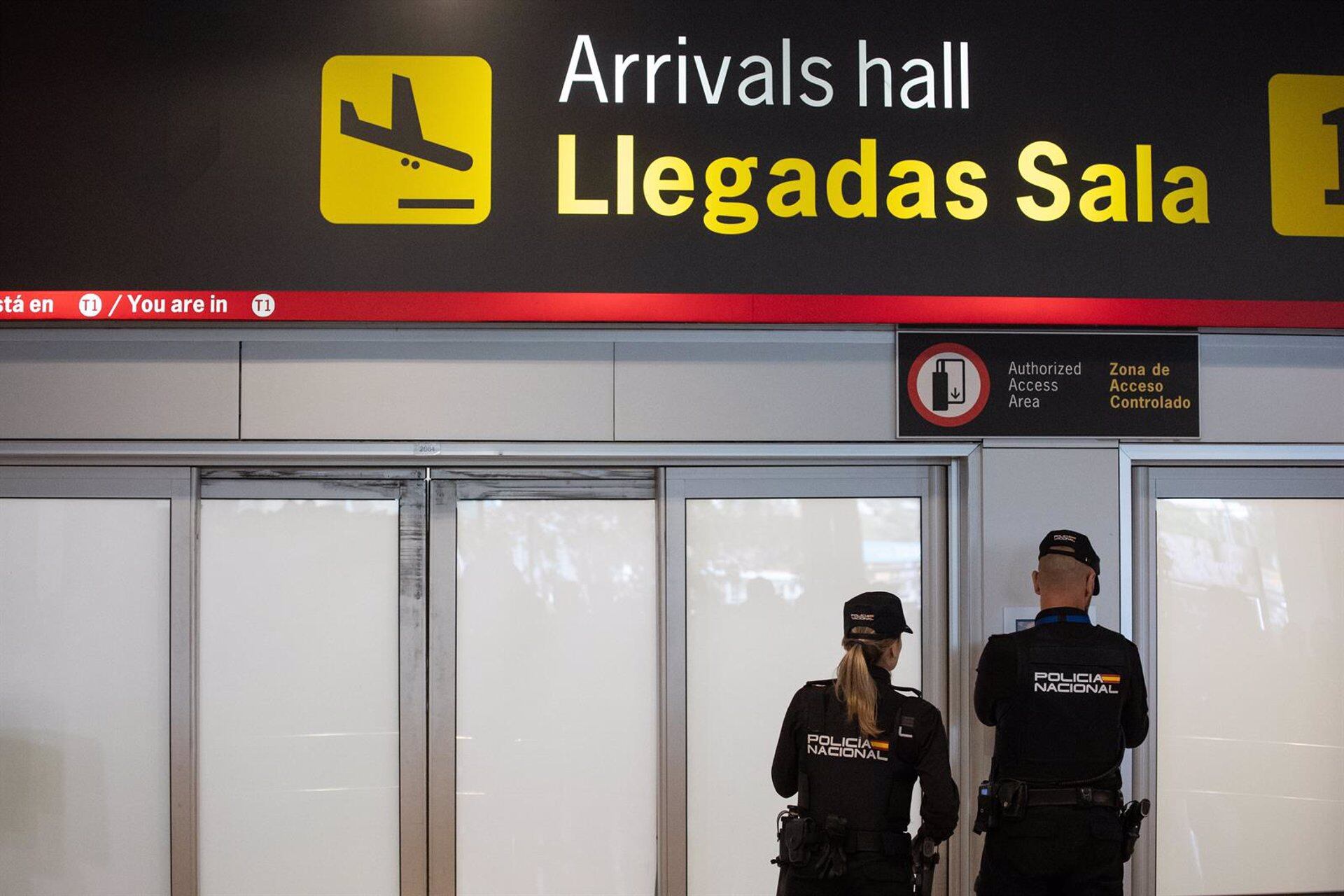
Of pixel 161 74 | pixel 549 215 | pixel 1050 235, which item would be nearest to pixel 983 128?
pixel 1050 235

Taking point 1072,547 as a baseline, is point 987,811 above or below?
below

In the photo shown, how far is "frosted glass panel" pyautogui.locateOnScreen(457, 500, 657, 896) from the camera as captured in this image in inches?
169

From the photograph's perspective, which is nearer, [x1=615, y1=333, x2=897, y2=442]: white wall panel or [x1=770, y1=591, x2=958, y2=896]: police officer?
[x1=770, y1=591, x2=958, y2=896]: police officer

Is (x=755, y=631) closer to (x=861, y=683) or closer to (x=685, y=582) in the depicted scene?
(x=685, y=582)

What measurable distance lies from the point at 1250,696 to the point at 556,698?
9.50 feet

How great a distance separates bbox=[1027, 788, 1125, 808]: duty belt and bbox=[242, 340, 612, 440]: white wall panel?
2.01m

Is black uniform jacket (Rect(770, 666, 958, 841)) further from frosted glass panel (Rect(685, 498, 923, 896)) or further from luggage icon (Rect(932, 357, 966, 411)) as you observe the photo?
luggage icon (Rect(932, 357, 966, 411))

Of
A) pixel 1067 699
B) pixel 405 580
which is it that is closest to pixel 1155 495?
pixel 1067 699

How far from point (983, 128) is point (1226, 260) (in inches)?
44.6

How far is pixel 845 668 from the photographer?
9.91 feet

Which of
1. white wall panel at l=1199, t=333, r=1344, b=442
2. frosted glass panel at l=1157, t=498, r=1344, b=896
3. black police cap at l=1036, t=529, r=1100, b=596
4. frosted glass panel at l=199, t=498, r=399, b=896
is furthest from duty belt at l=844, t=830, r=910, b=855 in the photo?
white wall panel at l=1199, t=333, r=1344, b=442

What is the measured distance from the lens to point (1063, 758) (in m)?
3.39

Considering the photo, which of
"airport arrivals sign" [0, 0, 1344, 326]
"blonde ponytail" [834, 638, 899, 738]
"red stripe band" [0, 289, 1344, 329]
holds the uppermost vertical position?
"airport arrivals sign" [0, 0, 1344, 326]

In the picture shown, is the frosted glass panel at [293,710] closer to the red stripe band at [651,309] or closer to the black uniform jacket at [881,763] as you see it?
the red stripe band at [651,309]
